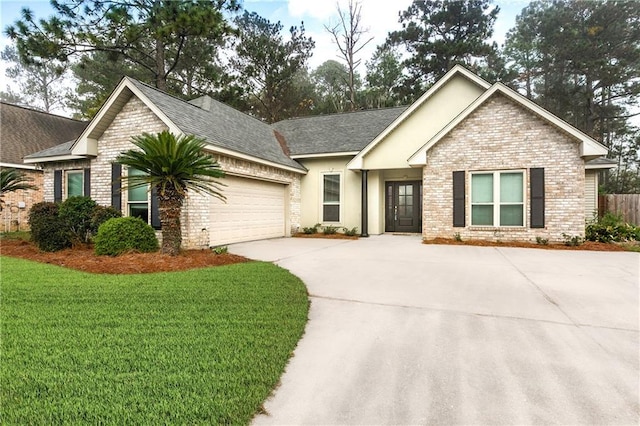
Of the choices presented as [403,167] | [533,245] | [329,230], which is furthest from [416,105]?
[533,245]

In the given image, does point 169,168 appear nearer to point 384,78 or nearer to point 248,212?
point 248,212

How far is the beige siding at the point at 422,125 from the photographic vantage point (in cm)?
1116

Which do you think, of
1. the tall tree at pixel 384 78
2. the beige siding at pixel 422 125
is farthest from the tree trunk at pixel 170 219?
the tall tree at pixel 384 78

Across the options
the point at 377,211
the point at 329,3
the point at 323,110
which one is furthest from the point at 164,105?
the point at 323,110

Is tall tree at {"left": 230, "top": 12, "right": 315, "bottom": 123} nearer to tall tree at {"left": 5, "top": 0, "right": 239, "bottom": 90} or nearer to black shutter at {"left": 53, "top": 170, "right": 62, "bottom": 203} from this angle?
tall tree at {"left": 5, "top": 0, "right": 239, "bottom": 90}

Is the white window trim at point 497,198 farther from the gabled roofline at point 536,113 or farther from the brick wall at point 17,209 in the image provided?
the brick wall at point 17,209

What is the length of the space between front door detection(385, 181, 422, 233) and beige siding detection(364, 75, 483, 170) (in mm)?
1571

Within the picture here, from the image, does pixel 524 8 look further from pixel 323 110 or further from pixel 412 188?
pixel 412 188

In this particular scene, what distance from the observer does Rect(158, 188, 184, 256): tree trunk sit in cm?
655

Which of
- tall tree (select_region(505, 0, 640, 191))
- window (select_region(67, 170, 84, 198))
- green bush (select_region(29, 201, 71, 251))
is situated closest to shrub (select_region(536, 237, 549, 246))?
green bush (select_region(29, 201, 71, 251))

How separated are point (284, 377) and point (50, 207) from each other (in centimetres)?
873

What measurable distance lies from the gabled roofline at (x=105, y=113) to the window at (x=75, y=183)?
1055 mm

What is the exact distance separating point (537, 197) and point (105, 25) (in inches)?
768

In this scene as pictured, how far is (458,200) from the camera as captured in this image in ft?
32.7
